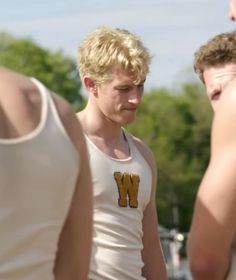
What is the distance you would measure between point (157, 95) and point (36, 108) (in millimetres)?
102964

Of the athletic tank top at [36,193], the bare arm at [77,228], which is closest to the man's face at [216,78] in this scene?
the bare arm at [77,228]

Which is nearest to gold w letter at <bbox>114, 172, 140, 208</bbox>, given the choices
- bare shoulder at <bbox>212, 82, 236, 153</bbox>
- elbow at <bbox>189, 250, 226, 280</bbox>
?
elbow at <bbox>189, 250, 226, 280</bbox>

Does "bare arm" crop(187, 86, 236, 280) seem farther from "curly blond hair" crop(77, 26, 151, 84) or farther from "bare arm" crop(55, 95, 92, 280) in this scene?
"curly blond hair" crop(77, 26, 151, 84)

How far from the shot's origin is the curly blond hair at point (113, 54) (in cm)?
646

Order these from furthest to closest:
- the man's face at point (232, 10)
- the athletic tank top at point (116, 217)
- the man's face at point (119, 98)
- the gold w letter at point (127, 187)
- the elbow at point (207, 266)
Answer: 1. the man's face at point (119, 98)
2. the gold w letter at point (127, 187)
3. the athletic tank top at point (116, 217)
4. the man's face at point (232, 10)
5. the elbow at point (207, 266)

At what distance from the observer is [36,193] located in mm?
3836

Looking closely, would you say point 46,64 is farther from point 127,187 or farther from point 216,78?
point 216,78

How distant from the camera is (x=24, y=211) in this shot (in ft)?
12.5

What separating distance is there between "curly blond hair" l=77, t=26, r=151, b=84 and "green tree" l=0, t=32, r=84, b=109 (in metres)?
76.7

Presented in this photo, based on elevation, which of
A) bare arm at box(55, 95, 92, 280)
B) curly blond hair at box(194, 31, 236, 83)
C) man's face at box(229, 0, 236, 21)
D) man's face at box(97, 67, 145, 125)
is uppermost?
man's face at box(229, 0, 236, 21)

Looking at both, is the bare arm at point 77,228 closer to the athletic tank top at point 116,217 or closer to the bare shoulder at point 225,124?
the bare shoulder at point 225,124

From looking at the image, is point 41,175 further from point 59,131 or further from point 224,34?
point 224,34

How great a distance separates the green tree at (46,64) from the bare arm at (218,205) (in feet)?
259

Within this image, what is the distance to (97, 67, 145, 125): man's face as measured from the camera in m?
6.46
